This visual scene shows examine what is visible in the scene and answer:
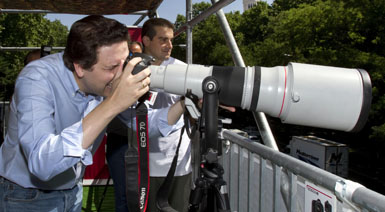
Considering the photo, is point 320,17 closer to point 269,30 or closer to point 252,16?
point 269,30

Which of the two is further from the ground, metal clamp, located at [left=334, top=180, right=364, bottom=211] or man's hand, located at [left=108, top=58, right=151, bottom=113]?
man's hand, located at [left=108, top=58, right=151, bottom=113]

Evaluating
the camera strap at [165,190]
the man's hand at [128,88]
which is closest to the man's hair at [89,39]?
the man's hand at [128,88]

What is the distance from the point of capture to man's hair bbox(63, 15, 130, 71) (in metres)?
1.57

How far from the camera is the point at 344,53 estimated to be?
28875 millimetres

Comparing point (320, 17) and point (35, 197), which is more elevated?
point (320, 17)

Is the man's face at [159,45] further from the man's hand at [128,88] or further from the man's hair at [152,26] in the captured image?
the man's hand at [128,88]

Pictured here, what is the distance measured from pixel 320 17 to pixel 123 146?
3246 cm

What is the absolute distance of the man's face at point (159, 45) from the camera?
9.77 feet

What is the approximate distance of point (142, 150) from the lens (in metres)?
1.92

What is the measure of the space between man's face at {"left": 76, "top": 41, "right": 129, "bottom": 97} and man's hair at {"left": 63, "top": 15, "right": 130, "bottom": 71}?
2cm

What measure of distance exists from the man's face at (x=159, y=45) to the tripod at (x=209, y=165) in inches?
54.6

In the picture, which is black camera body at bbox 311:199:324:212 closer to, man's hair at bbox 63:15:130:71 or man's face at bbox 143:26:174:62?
man's hair at bbox 63:15:130:71

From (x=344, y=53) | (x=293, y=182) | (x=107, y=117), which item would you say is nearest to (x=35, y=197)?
(x=107, y=117)

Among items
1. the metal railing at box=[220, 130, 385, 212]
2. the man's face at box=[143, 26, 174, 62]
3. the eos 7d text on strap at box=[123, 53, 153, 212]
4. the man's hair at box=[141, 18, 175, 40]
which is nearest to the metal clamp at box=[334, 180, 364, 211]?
the metal railing at box=[220, 130, 385, 212]
